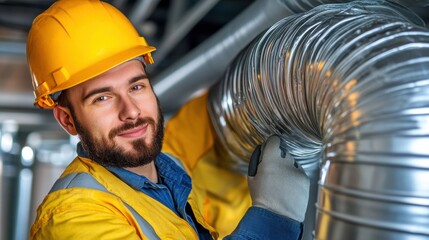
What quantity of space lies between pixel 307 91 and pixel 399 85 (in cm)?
30

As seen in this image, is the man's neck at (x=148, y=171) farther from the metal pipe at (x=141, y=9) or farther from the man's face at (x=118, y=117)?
the metal pipe at (x=141, y=9)

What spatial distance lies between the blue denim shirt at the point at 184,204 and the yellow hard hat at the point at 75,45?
0.67 ft

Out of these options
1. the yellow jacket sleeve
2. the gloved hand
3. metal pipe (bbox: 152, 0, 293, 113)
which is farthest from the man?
metal pipe (bbox: 152, 0, 293, 113)

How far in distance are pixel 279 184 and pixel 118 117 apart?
420 mm

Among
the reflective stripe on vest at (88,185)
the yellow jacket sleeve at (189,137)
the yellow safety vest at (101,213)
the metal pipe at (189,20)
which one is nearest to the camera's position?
the yellow safety vest at (101,213)

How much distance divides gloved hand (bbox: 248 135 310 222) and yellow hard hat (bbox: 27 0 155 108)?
42cm

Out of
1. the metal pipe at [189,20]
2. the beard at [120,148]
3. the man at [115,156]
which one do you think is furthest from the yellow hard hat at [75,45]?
the metal pipe at [189,20]

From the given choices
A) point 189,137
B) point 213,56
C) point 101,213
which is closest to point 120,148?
point 101,213

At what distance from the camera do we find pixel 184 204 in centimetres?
158

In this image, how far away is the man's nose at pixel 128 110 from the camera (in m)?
1.48

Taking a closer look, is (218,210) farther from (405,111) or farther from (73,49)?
(405,111)

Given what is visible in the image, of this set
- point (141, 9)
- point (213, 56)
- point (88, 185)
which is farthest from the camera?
point (141, 9)

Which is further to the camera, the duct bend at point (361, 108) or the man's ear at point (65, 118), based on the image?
the man's ear at point (65, 118)

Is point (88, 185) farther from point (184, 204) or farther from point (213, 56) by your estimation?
point (213, 56)
